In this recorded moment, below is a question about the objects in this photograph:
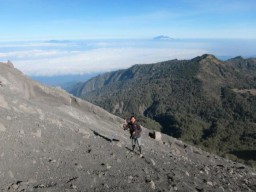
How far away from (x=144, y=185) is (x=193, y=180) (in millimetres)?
4854

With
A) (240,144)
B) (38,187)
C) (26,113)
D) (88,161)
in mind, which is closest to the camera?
(38,187)

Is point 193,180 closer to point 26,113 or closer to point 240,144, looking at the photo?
point 26,113

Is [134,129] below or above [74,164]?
above

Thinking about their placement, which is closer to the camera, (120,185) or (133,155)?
(120,185)

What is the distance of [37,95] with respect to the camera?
44031 millimetres

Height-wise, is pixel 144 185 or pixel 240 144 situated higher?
pixel 144 185

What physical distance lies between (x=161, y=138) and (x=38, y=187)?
26006 mm

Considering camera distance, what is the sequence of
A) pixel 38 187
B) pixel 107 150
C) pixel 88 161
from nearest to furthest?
1. pixel 38 187
2. pixel 88 161
3. pixel 107 150

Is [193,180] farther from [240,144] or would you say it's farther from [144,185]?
[240,144]

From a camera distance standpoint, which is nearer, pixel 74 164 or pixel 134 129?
pixel 74 164

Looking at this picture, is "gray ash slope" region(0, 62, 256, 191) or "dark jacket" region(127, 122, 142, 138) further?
"dark jacket" region(127, 122, 142, 138)

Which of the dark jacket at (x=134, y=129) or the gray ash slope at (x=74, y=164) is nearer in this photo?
the gray ash slope at (x=74, y=164)

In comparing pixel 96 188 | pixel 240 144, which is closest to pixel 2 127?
pixel 96 188

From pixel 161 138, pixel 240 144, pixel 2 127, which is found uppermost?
pixel 2 127
